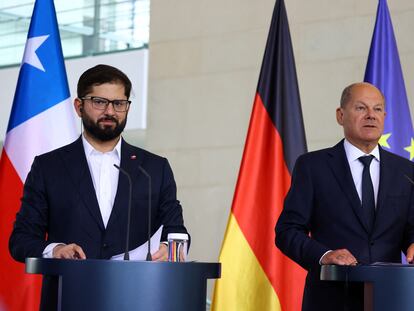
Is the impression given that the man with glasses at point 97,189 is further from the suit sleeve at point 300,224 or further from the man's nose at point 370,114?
the man's nose at point 370,114

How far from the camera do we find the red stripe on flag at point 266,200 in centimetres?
561

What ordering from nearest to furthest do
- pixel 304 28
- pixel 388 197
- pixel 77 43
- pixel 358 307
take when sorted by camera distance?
pixel 358 307
pixel 388 197
pixel 304 28
pixel 77 43

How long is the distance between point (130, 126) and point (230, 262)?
2205 mm

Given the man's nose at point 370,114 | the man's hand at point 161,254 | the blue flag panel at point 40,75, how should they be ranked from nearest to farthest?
the man's hand at point 161,254 < the man's nose at point 370,114 < the blue flag panel at point 40,75

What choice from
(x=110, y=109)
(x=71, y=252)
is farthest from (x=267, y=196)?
(x=71, y=252)

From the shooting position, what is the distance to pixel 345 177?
416 cm

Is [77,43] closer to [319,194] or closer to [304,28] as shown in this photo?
[304,28]

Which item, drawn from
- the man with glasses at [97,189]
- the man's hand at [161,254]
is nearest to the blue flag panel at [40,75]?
the man with glasses at [97,189]

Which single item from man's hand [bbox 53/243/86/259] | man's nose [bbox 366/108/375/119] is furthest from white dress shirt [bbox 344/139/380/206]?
man's hand [bbox 53/243/86/259]

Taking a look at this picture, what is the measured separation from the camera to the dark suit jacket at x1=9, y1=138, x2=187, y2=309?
13.2 ft

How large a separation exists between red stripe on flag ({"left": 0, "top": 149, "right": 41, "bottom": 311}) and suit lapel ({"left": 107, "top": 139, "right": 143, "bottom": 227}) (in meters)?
1.63

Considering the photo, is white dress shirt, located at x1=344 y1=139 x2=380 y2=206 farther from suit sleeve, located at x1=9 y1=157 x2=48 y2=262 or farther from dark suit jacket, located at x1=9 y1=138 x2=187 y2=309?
suit sleeve, located at x1=9 y1=157 x2=48 y2=262

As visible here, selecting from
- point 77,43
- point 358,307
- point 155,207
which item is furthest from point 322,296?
point 77,43

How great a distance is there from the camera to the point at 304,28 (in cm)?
677
